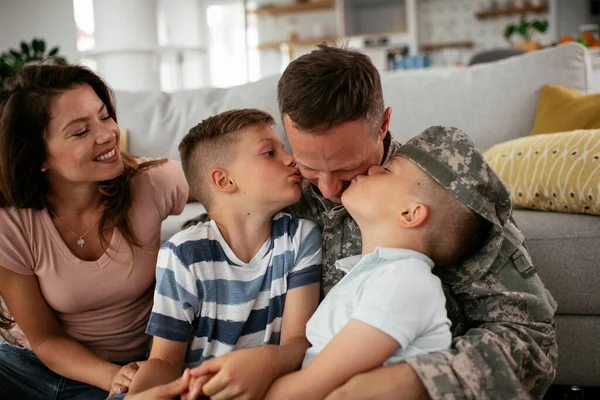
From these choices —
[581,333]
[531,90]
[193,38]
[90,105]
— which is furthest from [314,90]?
[193,38]

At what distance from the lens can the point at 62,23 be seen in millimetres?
6164

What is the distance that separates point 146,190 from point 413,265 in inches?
31.1

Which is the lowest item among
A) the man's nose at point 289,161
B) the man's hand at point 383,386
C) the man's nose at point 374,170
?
the man's hand at point 383,386

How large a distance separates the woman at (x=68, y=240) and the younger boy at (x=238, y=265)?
0.81 ft

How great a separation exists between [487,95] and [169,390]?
5.69 feet

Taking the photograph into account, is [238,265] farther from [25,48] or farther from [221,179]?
[25,48]

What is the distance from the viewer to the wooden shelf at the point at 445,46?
27.0 feet

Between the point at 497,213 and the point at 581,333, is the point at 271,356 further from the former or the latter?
the point at 581,333

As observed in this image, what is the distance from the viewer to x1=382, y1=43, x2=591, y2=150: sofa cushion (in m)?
2.31

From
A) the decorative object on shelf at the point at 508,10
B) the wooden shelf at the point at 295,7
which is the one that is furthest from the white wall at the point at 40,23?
the decorative object on shelf at the point at 508,10

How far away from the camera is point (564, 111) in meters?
2.12

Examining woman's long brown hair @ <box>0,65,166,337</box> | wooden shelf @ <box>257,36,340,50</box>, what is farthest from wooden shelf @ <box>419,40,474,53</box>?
woman's long brown hair @ <box>0,65,166,337</box>

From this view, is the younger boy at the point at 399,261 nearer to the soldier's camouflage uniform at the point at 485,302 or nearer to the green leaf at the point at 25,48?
the soldier's camouflage uniform at the point at 485,302

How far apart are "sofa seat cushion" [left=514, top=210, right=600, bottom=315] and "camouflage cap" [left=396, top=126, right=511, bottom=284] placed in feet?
1.93
